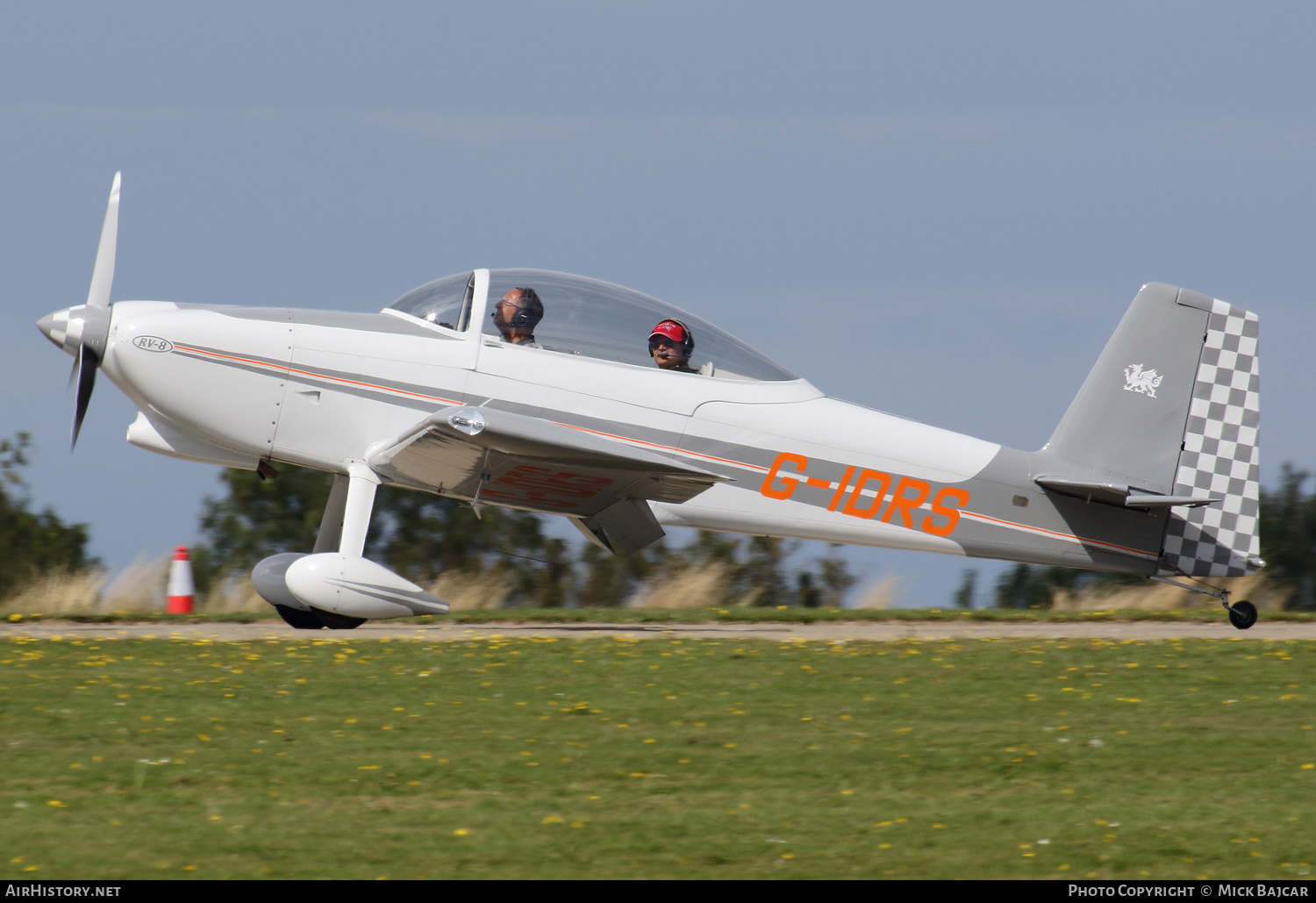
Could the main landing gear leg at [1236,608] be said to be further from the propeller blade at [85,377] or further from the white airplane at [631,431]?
the propeller blade at [85,377]

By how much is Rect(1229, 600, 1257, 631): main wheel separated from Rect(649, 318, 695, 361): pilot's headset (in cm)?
458

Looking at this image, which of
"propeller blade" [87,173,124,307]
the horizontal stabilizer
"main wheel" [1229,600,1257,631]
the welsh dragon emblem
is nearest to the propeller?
"propeller blade" [87,173,124,307]

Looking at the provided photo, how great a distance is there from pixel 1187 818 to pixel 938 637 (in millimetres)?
4301

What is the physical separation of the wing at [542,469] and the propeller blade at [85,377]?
76.3 inches

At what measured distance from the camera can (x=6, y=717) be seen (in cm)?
589

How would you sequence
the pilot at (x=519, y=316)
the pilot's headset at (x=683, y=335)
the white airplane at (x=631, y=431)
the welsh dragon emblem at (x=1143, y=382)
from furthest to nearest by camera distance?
the welsh dragon emblem at (x=1143, y=382)
the pilot's headset at (x=683, y=335)
the pilot at (x=519, y=316)
the white airplane at (x=631, y=431)

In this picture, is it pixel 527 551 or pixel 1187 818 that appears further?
pixel 527 551

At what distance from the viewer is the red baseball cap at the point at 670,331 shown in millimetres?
9039

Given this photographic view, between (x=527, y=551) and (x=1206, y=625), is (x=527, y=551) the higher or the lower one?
the lower one

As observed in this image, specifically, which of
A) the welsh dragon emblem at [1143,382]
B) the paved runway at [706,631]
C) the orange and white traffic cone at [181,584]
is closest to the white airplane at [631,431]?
the welsh dragon emblem at [1143,382]

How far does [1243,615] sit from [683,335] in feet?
15.6

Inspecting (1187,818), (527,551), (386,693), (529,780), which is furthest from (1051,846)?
(527,551)

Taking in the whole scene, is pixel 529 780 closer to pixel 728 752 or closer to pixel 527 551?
pixel 728 752

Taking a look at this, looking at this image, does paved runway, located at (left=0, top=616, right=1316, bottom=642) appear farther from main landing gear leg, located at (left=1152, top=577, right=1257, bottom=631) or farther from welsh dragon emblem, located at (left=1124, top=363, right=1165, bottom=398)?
welsh dragon emblem, located at (left=1124, top=363, right=1165, bottom=398)
